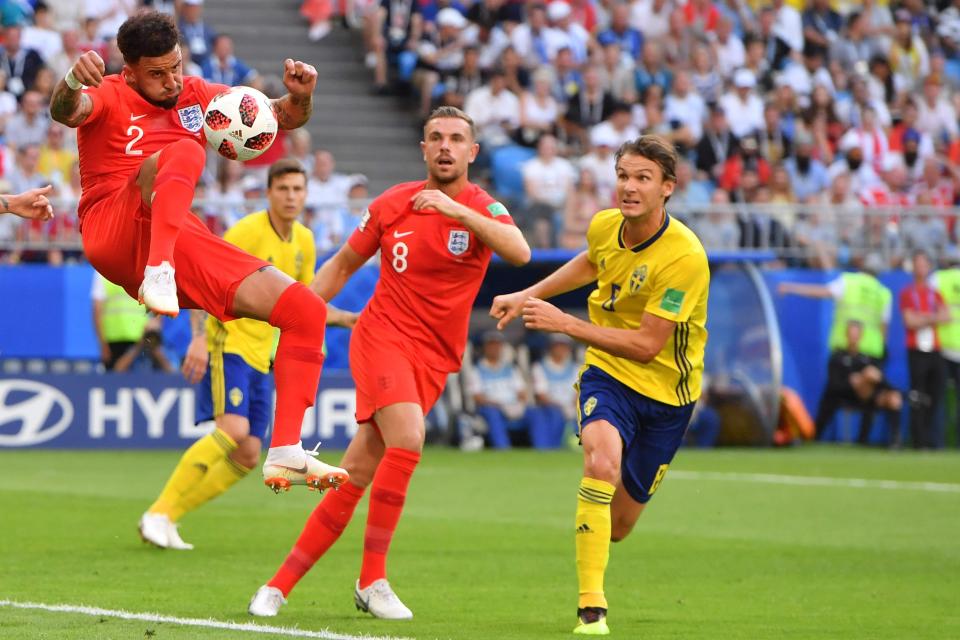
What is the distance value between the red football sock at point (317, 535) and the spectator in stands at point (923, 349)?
44.2ft

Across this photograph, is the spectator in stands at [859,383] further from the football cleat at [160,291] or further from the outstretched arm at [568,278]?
the football cleat at [160,291]

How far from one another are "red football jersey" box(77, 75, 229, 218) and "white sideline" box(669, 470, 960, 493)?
31.3 feet

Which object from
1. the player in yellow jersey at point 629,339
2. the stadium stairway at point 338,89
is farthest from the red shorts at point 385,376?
the stadium stairway at point 338,89

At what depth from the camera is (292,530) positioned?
1231cm

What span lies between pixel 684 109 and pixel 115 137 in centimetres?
1735

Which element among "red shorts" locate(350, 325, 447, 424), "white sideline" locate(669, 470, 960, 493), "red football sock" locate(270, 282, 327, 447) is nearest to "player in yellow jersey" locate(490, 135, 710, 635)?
"red shorts" locate(350, 325, 447, 424)

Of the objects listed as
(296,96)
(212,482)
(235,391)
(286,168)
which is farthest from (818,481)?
(296,96)

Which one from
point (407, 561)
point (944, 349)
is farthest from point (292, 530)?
point (944, 349)

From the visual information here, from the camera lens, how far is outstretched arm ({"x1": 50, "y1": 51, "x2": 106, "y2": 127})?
736 centimetres

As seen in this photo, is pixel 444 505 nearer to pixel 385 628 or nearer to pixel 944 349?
pixel 385 628

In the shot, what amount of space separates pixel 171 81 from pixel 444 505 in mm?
7048

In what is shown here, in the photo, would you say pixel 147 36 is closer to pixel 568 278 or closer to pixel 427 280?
pixel 427 280

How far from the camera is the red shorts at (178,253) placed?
762 cm

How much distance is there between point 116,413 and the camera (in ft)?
60.6
